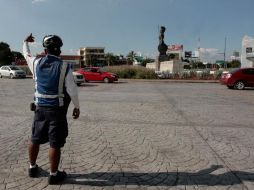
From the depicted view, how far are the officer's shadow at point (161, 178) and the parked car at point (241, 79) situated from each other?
18267 mm

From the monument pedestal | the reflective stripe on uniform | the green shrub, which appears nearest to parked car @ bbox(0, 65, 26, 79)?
the green shrub

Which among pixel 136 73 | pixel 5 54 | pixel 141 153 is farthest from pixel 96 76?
pixel 5 54

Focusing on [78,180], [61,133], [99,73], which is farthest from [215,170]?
[99,73]

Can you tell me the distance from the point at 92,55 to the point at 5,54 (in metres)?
53.6

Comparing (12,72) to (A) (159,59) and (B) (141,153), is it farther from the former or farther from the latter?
(B) (141,153)

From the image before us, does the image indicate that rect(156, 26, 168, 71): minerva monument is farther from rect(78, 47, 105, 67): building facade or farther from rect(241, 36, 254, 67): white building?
rect(78, 47, 105, 67): building facade

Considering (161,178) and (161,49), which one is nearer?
(161,178)

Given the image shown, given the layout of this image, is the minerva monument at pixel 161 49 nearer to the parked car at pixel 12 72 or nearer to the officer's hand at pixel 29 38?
the parked car at pixel 12 72

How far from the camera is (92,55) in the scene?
15138 centimetres

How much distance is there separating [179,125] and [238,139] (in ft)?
5.60

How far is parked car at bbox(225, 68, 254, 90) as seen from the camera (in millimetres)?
22094

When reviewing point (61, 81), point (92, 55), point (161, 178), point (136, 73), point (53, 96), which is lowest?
point (161, 178)

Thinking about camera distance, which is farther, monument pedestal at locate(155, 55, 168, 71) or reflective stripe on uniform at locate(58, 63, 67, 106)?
monument pedestal at locate(155, 55, 168, 71)

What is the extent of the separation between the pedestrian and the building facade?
13312cm
